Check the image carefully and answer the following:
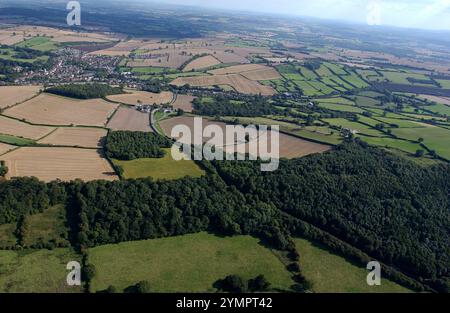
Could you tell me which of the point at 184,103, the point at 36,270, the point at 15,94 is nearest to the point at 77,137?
the point at 15,94

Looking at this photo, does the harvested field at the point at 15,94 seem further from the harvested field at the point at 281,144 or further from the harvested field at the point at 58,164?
the harvested field at the point at 281,144

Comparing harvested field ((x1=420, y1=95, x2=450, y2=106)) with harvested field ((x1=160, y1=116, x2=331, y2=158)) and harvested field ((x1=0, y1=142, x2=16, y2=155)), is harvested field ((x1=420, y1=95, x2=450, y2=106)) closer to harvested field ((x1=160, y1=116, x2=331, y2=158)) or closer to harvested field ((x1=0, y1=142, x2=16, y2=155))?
harvested field ((x1=160, y1=116, x2=331, y2=158))

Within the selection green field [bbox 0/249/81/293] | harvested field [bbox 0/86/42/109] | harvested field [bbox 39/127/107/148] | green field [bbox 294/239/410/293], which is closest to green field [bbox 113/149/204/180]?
harvested field [bbox 39/127/107/148]

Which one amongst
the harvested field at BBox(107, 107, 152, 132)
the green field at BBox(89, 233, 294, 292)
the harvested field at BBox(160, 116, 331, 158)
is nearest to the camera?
the green field at BBox(89, 233, 294, 292)

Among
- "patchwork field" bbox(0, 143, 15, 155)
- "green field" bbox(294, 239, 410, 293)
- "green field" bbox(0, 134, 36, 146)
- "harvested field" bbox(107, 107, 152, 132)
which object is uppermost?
"harvested field" bbox(107, 107, 152, 132)

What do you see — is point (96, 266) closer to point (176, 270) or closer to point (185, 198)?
point (176, 270)
